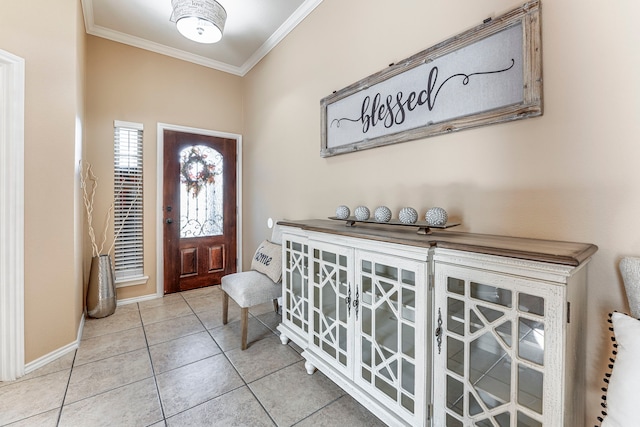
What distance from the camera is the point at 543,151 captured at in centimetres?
123

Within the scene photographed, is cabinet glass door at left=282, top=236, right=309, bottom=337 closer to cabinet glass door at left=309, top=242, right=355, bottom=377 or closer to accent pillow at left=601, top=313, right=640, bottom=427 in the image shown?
cabinet glass door at left=309, top=242, right=355, bottom=377

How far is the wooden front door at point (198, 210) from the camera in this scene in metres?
3.46

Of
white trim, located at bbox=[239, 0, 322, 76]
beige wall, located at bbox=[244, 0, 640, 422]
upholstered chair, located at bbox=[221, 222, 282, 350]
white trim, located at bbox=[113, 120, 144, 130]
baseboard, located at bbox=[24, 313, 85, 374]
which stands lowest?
baseboard, located at bbox=[24, 313, 85, 374]

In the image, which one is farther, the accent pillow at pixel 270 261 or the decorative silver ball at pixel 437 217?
the accent pillow at pixel 270 261

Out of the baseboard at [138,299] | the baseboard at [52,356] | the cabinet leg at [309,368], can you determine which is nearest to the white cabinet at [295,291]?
the cabinet leg at [309,368]

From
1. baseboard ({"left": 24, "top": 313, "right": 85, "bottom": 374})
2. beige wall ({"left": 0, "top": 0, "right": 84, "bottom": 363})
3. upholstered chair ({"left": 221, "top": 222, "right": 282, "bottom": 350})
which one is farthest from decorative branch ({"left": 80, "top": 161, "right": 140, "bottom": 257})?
upholstered chair ({"left": 221, "top": 222, "right": 282, "bottom": 350})

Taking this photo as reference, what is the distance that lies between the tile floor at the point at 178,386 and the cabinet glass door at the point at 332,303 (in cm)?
26

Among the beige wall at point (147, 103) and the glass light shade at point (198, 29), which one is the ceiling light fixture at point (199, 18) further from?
the beige wall at point (147, 103)

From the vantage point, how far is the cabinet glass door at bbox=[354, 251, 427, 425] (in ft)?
4.01

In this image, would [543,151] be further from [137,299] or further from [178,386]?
[137,299]

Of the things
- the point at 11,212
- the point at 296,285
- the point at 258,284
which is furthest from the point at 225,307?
the point at 11,212

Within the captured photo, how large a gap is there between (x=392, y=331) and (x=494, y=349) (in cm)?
46

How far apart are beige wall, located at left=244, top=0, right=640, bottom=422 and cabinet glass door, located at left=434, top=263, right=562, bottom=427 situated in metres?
0.44

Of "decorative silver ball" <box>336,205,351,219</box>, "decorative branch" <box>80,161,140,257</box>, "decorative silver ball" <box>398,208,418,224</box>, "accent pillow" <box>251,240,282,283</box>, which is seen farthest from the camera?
"decorative branch" <box>80,161,140,257</box>
